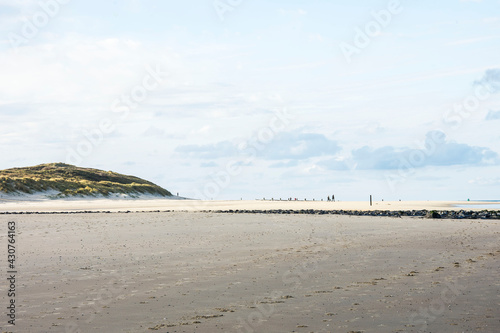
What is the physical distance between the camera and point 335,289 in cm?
1214

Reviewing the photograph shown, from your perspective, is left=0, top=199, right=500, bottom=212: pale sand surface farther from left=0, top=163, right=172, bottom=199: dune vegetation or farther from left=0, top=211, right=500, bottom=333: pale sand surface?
left=0, top=211, right=500, bottom=333: pale sand surface

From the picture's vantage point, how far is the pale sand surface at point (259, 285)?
9328 millimetres

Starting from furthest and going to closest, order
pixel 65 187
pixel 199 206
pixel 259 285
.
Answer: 1. pixel 65 187
2. pixel 199 206
3. pixel 259 285

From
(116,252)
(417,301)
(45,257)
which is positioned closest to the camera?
(417,301)

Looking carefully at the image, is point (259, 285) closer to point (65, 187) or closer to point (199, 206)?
point (199, 206)

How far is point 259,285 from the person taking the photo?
41.7 ft

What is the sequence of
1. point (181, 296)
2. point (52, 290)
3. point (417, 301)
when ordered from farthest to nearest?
point (52, 290) < point (181, 296) < point (417, 301)

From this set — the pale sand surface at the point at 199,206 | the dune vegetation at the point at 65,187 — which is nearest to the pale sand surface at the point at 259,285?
the pale sand surface at the point at 199,206

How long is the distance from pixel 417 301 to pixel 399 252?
842 centimetres

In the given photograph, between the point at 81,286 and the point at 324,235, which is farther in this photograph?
the point at 324,235

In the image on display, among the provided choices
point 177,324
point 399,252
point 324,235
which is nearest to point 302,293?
point 177,324

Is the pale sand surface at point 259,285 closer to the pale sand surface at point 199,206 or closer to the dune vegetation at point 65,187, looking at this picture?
the pale sand surface at point 199,206

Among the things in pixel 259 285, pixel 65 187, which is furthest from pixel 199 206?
pixel 259 285

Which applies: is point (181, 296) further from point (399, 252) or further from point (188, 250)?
point (399, 252)
